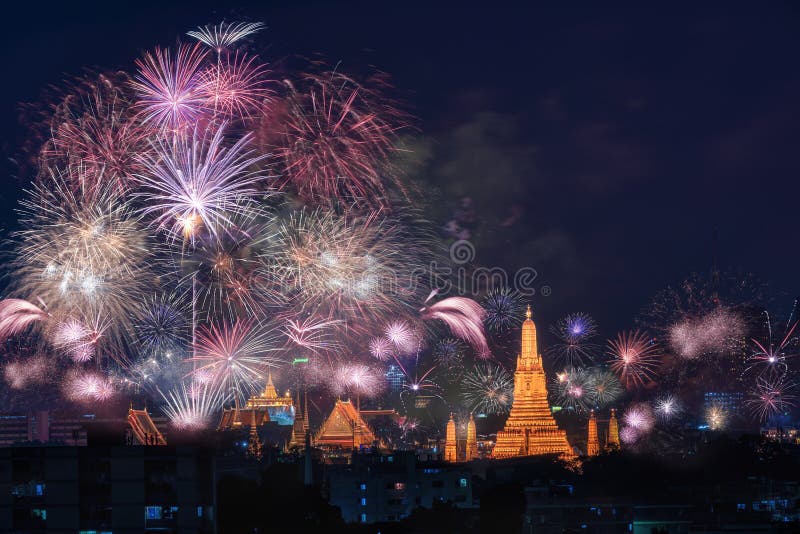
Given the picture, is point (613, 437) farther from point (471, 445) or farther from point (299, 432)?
point (299, 432)

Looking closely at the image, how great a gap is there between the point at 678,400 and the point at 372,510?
320 feet

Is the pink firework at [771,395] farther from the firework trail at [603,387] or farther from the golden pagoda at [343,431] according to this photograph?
the golden pagoda at [343,431]

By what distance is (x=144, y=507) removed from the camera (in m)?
53.2

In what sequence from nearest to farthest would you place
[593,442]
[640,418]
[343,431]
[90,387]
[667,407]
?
[90,387] < [640,418] < [593,442] < [667,407] < [343,431]

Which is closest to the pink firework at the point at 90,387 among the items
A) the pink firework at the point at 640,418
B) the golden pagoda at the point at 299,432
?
the golden pagoda at the point at 299,432

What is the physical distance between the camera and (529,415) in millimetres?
174250

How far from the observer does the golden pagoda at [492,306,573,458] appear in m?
171

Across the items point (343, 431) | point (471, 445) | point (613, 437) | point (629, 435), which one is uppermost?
point (343, 431)

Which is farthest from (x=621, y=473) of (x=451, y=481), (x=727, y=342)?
(x=727, y=342)

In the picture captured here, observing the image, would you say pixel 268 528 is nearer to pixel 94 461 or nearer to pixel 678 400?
pixel 94 461

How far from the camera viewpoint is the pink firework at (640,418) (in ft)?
536

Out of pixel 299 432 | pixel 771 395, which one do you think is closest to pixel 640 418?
pixel 771 395

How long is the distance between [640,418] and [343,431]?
1545 inches

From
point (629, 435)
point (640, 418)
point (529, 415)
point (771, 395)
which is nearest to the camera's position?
point (771, 395)
